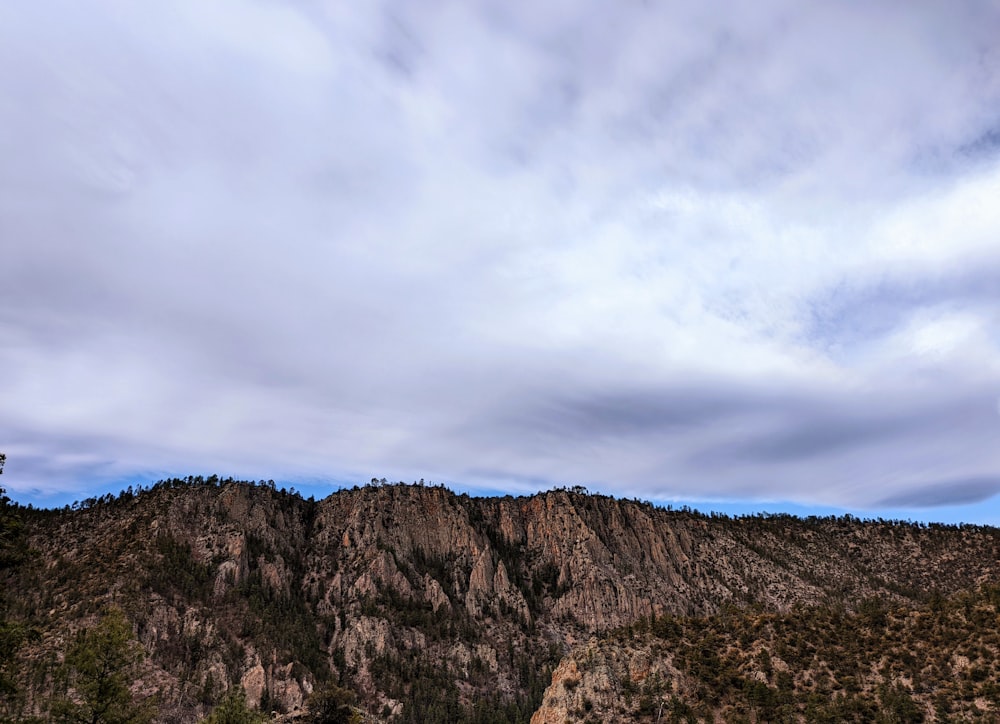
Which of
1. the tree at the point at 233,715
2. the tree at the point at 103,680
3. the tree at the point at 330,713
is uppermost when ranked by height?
the tree at the point at 103,680

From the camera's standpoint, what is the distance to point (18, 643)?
27297 mm

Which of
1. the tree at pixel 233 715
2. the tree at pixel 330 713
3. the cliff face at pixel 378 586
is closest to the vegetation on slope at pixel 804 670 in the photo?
the tree at pixel 330 713

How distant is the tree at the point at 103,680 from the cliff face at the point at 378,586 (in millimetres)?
86129

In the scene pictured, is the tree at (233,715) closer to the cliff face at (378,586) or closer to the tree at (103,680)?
the tree at (103,680)

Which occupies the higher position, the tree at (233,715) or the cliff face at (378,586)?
the cliff face at (378,586)

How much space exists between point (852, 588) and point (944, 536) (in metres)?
39.7

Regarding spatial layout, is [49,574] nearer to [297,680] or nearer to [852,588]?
[297,680]

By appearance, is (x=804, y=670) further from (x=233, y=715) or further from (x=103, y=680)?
(x=103, y=680)

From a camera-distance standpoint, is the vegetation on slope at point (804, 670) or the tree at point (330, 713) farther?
the tree at point (330, 713)

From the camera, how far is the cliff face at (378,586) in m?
128

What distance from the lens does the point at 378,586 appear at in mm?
168000

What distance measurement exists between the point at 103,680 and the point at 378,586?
142 metres

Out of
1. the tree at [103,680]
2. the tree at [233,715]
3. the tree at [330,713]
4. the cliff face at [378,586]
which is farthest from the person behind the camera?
the cliff face at [378,586]

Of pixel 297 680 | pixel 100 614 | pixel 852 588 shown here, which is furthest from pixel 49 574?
pixel 852 588
